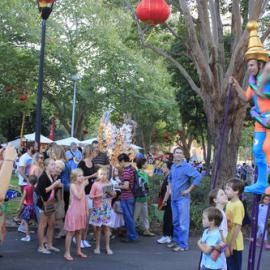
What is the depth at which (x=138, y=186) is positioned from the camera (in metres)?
8.99

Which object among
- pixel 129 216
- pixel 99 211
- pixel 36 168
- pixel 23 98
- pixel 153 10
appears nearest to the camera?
pixel 153 10

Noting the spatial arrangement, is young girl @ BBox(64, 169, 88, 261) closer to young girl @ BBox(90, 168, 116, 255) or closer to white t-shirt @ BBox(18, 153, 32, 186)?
young girl @ BBox(90, 168, 116, 255)

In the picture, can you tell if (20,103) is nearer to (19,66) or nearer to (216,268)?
(19,66)

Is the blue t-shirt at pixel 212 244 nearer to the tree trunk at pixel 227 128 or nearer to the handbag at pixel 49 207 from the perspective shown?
the handbag at pixel 49 207

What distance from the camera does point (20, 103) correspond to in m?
26.2

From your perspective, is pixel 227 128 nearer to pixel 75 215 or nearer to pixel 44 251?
pixel 75 215

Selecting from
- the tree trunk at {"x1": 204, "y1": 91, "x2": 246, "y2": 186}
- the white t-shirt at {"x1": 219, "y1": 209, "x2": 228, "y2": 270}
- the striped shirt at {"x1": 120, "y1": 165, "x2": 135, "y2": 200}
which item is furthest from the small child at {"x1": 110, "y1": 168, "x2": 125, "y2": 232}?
the white t-shirt at {"x1": 219, "y1": 209, "x2": 228, "y2": 270}

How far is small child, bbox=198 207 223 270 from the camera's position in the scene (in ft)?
14.9

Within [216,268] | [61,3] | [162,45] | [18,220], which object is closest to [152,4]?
[216,268]

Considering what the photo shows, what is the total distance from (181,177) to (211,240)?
3487 millimetres

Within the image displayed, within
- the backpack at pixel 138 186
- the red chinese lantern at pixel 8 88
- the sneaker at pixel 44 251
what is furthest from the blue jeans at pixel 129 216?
the red chinese lantern at pixel 8 88

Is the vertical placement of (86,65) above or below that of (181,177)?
above

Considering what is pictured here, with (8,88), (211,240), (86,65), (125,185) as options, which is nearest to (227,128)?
(125,185)

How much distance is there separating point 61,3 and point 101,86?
18.5 ft
